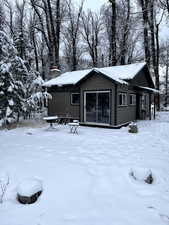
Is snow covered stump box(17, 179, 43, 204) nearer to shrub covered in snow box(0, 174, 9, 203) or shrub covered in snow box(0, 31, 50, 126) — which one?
shrub covered in snow box(0, 174, 9, 203)

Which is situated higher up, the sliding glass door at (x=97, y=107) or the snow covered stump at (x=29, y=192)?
the sliding glass door at (x=97, y=107)

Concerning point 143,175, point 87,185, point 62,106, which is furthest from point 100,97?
point 87,185

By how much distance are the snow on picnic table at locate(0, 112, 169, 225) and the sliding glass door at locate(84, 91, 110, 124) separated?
5150 mm

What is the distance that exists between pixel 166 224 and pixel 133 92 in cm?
1134

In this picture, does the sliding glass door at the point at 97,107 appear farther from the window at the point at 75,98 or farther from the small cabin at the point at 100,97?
the window at the point at 75,98

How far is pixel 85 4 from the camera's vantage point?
1004 inches

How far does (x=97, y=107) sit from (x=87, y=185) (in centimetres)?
802

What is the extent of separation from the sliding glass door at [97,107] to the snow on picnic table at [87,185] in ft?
16.9

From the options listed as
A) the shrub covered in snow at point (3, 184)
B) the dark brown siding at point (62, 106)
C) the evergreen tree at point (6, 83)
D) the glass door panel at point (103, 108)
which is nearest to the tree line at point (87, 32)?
the dark brown siding at point (62, 106)

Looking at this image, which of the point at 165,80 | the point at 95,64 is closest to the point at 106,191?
the point at 95,64

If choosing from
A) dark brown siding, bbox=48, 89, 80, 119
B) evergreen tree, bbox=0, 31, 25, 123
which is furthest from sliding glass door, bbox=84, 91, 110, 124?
evergreen tree, bbox=0, 31, 25, 123

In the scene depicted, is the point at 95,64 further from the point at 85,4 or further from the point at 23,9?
the point at 23,9

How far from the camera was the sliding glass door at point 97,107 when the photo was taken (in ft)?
37.1

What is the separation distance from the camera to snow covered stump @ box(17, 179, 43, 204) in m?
3.21
